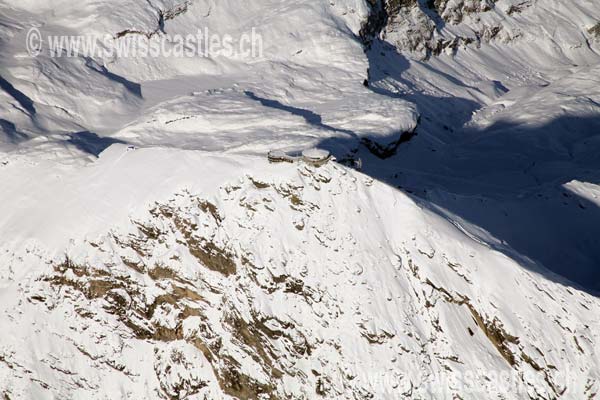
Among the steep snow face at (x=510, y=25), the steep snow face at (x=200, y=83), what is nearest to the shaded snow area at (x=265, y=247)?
the steep snow face at (x=200, y=83)

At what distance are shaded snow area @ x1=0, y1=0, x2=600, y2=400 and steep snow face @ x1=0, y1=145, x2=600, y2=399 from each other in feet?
0.37

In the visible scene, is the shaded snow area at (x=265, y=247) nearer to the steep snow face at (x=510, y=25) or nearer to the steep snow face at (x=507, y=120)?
the steep snow face at (x=507, y=120)

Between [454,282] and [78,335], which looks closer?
[454,282]

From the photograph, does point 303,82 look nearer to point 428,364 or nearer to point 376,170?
point 376,170

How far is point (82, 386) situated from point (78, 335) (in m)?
3.73

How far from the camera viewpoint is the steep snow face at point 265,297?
159ft

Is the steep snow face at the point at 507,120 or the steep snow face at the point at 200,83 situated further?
the steep snow face at the point at 200,83

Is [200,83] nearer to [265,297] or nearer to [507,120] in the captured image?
[265,297]

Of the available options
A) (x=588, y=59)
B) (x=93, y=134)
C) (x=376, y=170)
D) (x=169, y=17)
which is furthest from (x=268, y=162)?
(x=588, y=59)

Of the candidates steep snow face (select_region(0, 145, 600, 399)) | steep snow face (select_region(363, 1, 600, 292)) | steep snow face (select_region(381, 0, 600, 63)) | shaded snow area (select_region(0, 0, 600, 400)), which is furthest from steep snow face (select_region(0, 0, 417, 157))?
steep snow face (select_region(381, 0, 600, 63))

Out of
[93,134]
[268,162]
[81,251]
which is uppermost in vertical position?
[268,162]

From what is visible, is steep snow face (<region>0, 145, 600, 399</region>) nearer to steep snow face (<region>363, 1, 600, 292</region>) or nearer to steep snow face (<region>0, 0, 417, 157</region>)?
steep snow face (<region>0, 0, 417, 157</region>)

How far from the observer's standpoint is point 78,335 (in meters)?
56.7

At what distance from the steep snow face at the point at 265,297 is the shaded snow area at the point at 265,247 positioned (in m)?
0.11
